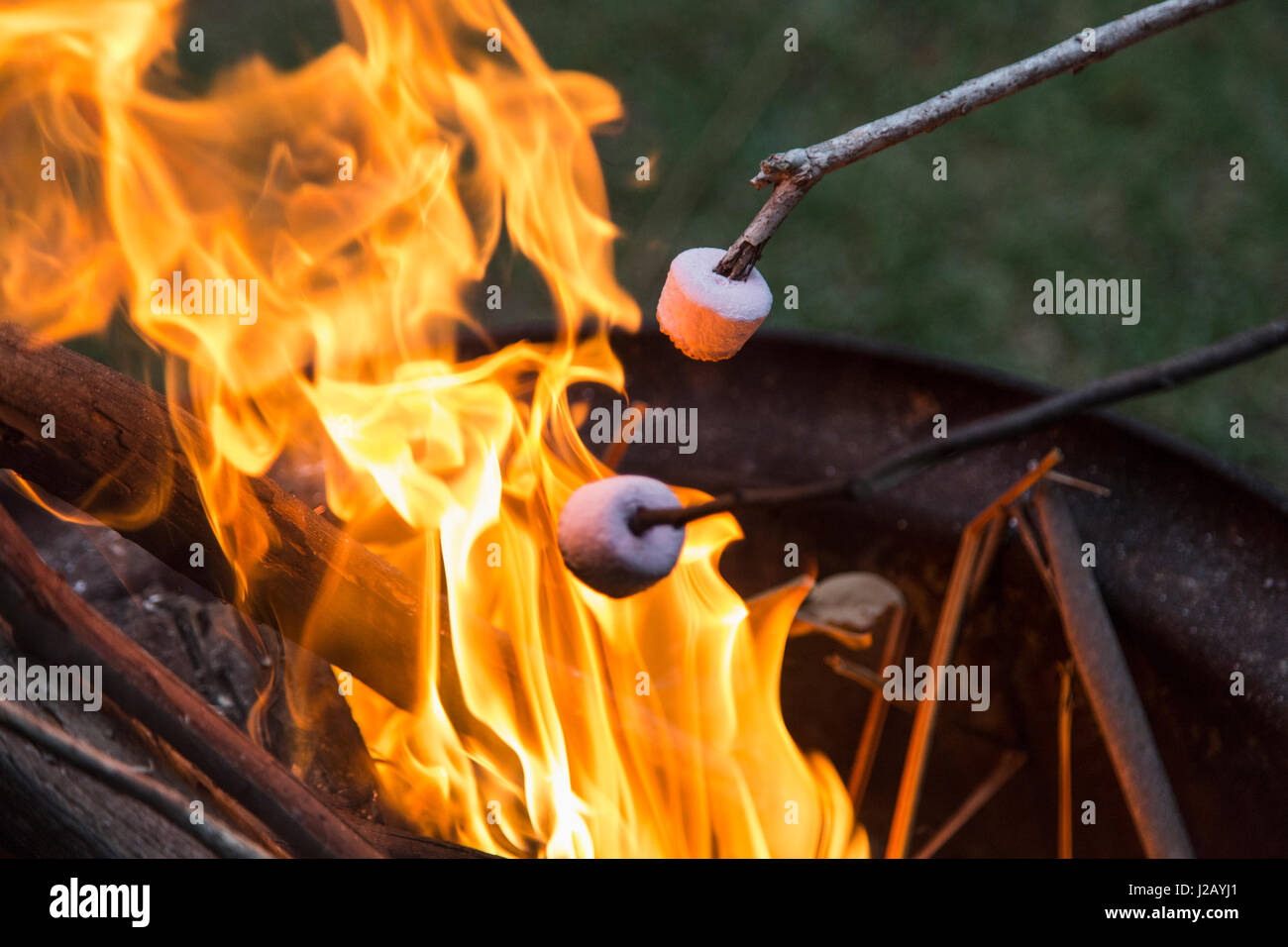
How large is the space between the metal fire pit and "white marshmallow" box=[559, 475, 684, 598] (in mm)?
1284

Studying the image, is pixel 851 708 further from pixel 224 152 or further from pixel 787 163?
pixel 224 152

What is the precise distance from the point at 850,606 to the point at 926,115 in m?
1.37

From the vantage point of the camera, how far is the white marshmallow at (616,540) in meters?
0.87

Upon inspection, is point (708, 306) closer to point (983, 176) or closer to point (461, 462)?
point (461, 462)

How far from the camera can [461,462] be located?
73.7 inches

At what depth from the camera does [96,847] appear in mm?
1258

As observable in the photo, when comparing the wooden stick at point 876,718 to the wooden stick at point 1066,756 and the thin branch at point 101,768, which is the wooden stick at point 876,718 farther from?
the thin branch at point 101,768

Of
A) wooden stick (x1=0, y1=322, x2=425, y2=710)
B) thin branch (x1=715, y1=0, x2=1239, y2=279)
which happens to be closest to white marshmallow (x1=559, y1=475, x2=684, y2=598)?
thin branch (x1=715, y1=0, x2=1239, y2=279)

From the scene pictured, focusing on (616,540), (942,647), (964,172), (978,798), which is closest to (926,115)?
(616,540)

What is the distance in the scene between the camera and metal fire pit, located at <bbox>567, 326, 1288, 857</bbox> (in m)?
1.80
